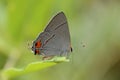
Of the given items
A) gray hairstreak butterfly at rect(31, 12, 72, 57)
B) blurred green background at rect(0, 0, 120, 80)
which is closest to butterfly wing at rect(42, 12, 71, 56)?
gray hairstreak butterfly at rect(31, 12, 72, 57)

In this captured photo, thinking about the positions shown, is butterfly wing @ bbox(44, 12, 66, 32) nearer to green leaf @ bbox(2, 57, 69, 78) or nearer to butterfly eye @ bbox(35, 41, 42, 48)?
butterfly eye @ bbox(35, 41, 42, 48)

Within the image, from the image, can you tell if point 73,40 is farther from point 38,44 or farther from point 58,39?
point 38,44

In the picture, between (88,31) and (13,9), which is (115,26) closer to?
(88,31)

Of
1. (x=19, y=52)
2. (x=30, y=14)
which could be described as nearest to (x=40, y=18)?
(x=30, y=14)

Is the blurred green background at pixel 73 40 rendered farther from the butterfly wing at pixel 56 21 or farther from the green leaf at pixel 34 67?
the butterfly wing at pixel 56 21

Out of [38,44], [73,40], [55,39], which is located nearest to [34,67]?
[38,44]

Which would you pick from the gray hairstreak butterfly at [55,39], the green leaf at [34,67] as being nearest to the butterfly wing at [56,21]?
the gray hairstreak butterfly at [55,39]
